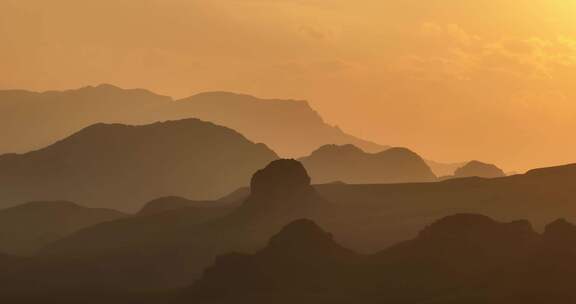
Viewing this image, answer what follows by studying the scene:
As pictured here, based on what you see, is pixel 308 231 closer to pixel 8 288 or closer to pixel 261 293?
pixel 261 293

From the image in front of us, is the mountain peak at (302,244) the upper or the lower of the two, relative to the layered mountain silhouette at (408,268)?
upper

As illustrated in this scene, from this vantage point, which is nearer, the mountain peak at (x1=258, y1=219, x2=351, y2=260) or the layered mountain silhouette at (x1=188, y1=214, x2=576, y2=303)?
the layered mountain silhouette at (x1=188, y1=214, x2=576, y2=303)

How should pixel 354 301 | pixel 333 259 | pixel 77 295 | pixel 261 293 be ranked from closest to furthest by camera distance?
pixel 354 301
pixel 261 293
pixel 333 259
pixel 77 295

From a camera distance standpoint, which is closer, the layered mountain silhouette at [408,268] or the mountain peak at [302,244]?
the layered mountain silhouette at [408,268]

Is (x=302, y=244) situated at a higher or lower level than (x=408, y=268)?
higher

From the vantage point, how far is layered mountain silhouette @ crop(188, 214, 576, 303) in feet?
477

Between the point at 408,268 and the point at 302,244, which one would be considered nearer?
the point at 408,268

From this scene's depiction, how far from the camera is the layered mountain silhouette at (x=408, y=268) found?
477 feet

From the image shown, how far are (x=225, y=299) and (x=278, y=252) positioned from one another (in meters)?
16.1

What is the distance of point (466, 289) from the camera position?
5684 inches

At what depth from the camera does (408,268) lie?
521 feet

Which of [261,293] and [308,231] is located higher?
[308,231]

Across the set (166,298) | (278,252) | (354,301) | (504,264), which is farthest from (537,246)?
(166,298)

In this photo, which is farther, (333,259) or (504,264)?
(333,259)
